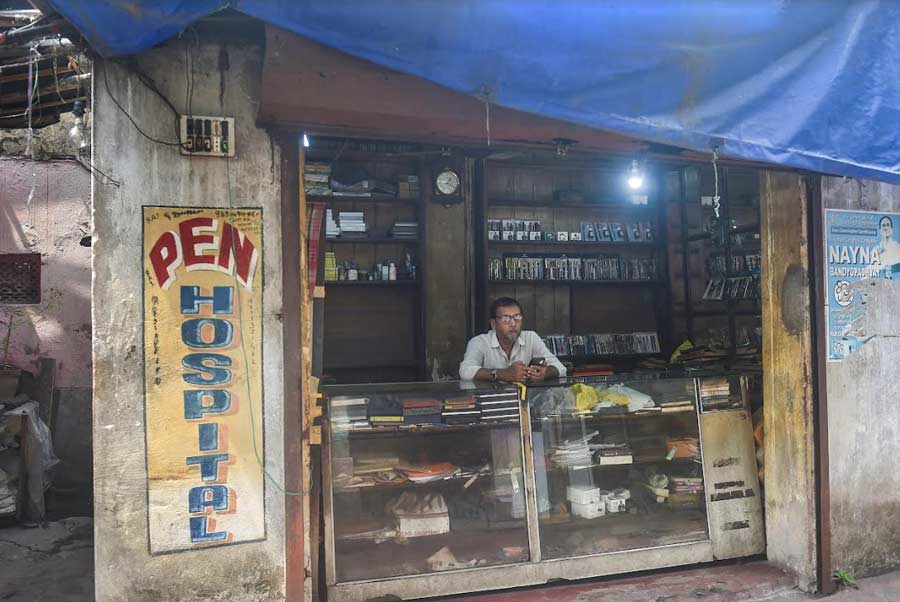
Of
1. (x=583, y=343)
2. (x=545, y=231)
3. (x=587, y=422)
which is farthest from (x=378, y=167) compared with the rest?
(x=587, y=422)

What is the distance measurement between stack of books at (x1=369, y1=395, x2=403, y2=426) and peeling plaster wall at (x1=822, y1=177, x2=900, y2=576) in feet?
8.09

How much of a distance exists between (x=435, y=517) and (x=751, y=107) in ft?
8.26

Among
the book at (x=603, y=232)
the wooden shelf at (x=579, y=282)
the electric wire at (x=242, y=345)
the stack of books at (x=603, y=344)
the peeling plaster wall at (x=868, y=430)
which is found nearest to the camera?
the electric wire at (x=242, y=345)

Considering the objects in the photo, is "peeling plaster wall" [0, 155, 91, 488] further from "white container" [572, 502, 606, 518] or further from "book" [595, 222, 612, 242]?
"book" [595, 222, 612, 242]

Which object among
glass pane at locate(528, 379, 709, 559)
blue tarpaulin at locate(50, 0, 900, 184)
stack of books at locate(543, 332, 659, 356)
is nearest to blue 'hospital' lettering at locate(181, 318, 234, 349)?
blue tarpaulin at locate(50, 0, 900, 184)

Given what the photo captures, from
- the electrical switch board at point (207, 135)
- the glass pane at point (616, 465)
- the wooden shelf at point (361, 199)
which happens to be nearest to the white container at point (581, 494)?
the glass pane at point (616, 465)

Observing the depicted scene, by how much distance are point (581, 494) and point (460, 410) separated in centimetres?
89

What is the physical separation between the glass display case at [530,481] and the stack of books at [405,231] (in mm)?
2855

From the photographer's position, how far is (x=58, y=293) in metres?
5.68

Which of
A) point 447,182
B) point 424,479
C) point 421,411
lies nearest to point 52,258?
point 447,182

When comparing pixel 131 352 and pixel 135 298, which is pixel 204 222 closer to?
pixel 135 298

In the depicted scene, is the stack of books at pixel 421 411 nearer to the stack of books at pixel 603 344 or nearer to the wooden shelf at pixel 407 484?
the wooden shelf at pixel 407 484

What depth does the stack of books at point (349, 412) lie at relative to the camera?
10.5 ft

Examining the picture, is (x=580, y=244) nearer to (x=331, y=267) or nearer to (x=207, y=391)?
(x=331, y=267)
